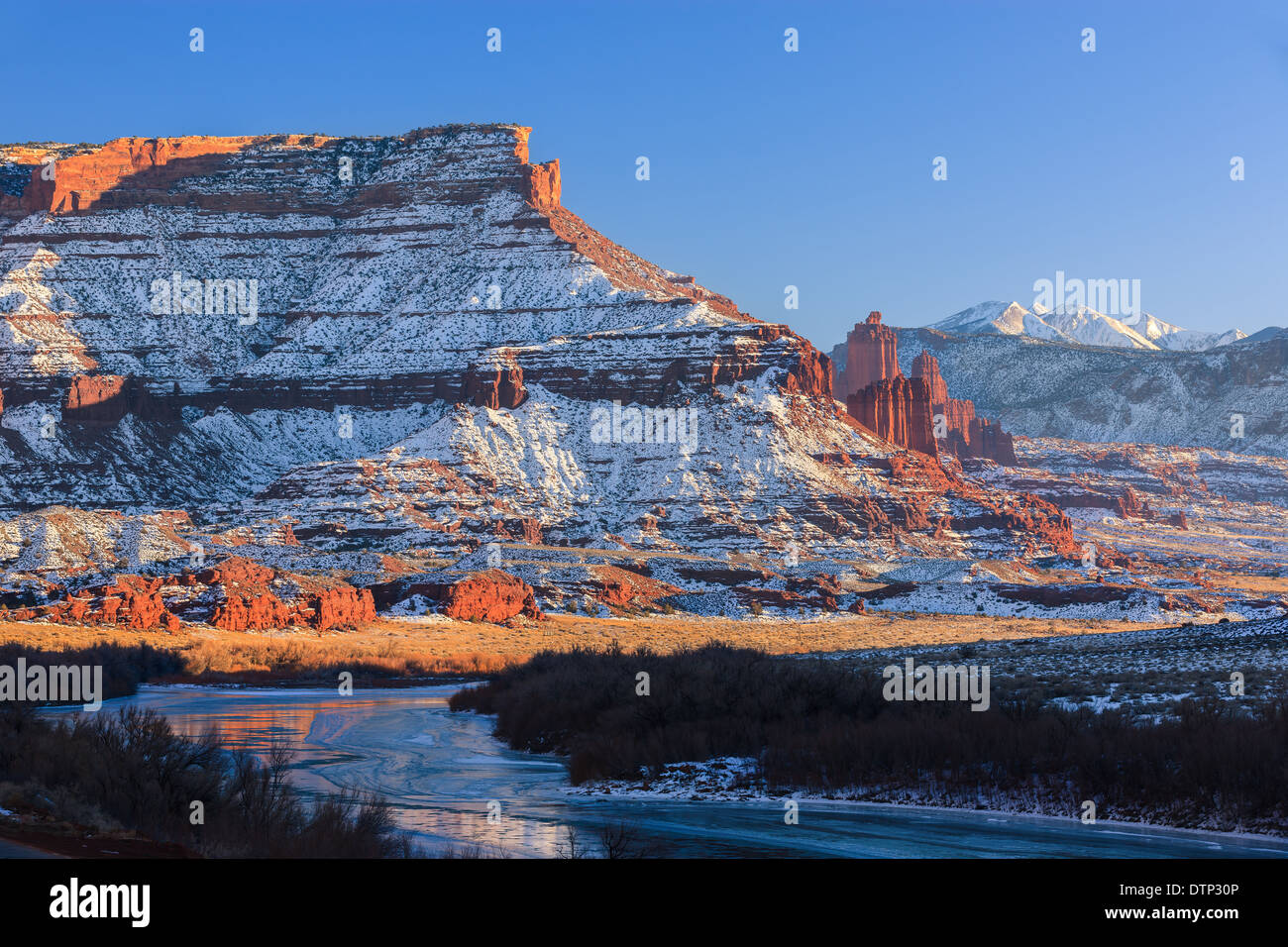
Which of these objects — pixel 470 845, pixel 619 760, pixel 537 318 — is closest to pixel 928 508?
pixel 537 318

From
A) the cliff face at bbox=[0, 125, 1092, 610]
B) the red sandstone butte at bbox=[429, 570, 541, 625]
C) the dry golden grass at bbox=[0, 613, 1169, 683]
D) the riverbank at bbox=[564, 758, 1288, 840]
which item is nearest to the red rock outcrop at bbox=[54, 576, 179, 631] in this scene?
the dry golden grass at bbox=[0, 613, 1169, 683]

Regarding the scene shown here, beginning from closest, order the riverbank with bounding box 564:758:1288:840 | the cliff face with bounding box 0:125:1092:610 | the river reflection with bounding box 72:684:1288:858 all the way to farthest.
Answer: the river reflection with bounding box 72:684:1288:858 < the riverbank with bounding box 564:758:1288:840 < the cliff face with bounding box 0:125:1092:610

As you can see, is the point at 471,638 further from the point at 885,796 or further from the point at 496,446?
the point at 496,446

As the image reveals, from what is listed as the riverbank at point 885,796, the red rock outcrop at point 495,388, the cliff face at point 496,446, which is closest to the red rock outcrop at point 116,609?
the cliff face at point 496,446

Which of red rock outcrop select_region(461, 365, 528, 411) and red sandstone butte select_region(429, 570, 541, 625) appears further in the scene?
red rock outcrop select_region(461, 365, 528, 411)

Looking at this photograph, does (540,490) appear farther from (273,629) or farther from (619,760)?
(619,760)

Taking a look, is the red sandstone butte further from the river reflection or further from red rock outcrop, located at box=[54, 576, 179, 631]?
the river reflection

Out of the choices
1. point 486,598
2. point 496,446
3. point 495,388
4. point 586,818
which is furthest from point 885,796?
point 495,388

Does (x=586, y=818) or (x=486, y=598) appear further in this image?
(x=486, y=598)

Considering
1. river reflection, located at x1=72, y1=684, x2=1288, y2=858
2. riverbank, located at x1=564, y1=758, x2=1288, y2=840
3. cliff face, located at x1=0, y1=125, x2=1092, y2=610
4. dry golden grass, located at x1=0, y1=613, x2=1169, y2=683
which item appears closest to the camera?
river reflection, located at x1=72, y1=684, x2=1288, y2=858

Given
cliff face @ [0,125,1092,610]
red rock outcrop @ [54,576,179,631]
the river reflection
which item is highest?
cliff face @ [0,125,1092,610]
